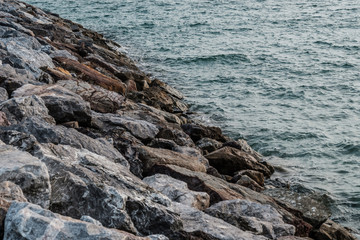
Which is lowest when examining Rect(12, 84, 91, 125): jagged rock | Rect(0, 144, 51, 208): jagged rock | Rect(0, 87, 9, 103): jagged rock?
Rect(12, 84, 91, 125): jagged rock

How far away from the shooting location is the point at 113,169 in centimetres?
750

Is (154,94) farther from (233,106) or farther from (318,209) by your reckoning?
(318,209)

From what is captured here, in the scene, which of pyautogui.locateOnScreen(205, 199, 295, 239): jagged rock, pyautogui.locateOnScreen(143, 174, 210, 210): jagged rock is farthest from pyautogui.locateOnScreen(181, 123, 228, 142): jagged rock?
pyautogui.locateOnScreen(205, 199, 295, 239): jagged rock

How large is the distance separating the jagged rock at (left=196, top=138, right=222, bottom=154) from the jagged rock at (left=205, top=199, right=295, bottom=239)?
5103mm

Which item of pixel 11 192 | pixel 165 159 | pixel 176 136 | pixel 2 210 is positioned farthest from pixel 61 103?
A: pixel 2 210

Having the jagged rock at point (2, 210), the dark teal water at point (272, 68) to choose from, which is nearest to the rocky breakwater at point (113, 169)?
the jagged rock at point (2, 210)

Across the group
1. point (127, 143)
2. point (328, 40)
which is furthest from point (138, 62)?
point (127, 143)

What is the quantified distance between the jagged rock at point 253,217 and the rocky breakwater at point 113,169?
0.08 feet

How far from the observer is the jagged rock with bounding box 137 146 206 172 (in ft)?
32.4

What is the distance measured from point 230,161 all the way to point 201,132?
2.41 metres

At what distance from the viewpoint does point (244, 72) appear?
23.9 metres

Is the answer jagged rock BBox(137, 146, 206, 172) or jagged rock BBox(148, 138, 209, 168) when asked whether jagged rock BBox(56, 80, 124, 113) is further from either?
jagged rock BBox(137, 146, 206, 172)

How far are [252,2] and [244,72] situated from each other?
73.4 ft

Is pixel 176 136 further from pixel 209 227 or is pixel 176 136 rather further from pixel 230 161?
pixel 209 227
